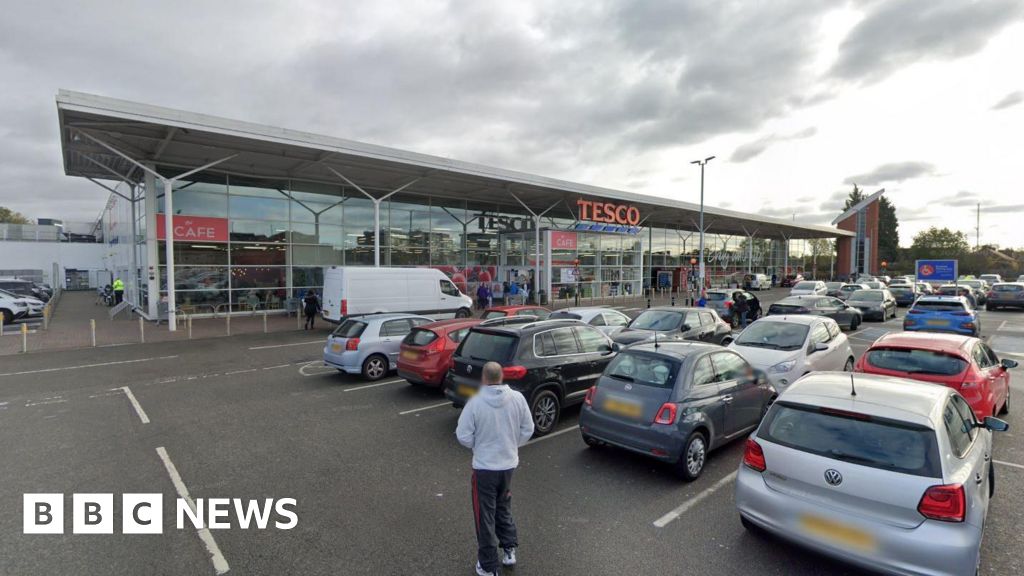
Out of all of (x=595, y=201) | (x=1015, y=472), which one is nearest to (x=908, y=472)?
(x=1015, y=472)

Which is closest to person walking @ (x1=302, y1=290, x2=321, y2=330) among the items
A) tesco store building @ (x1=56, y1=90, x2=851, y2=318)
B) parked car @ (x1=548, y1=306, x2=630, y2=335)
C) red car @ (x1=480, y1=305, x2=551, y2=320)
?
tesco store building @ (x1=56, y1=90, x2=851, y2=318)

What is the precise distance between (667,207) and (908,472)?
1292 inches

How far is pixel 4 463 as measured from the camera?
5750 mm

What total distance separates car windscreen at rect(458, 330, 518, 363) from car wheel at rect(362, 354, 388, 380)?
354 centimetres

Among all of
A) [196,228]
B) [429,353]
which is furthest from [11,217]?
[429,353]

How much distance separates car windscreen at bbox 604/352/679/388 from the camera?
5473 millimetres

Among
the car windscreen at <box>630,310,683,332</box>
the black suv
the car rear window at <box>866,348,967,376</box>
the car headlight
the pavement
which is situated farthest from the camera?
the car windscreen at <box>630,310,683,332</box>

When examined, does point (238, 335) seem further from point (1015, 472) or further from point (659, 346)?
point (1015, 472)

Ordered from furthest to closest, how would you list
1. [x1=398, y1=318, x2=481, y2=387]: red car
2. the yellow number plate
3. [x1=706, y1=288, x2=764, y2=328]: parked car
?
[x1=706, y1=288, x2=764, y2=328]: parked car < [x1=398, y1=318, x2=481, y2=387]: red car < the yellow number plate

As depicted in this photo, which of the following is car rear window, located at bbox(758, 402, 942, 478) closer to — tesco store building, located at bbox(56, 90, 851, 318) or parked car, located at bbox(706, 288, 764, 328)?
parked car, located at bbox(706, 288, 764, 328)

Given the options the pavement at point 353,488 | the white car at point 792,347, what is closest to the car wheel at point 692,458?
the pavement at point 353,488

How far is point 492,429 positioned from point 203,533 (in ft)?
9.48

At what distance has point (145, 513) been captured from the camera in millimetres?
4555

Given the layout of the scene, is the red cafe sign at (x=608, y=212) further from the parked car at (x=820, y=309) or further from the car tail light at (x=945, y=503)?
the car tail light at (x=945, y=503)
